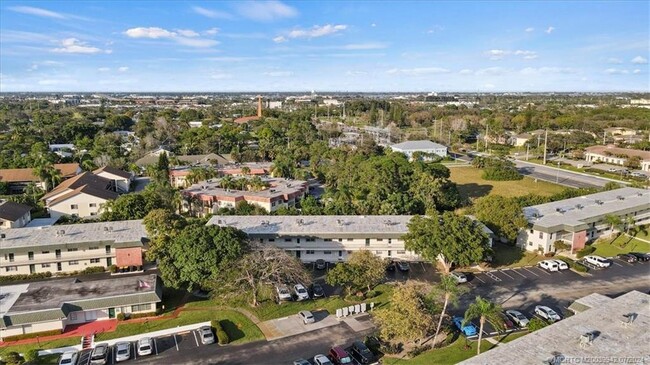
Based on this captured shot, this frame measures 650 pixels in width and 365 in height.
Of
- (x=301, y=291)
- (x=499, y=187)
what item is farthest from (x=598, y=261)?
(x=499, y=187)

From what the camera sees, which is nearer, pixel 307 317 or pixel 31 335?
pixel 31 335

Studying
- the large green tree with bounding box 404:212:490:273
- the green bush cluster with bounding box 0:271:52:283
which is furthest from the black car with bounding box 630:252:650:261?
the green bush cluster with bounding box 0:271:52:283

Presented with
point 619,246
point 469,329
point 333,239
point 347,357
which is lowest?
point 347,357

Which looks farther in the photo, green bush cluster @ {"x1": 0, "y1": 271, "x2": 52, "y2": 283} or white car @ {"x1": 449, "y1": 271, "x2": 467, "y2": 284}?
green bush cluster @ {"x1": 0, "y1": 271, "x2": 52, "y2": 283}

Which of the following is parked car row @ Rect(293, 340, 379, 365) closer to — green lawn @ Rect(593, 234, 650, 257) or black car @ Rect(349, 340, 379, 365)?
black car @ Rect(349, 340, 379, 365)

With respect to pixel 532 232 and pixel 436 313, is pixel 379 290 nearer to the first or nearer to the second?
pixel 436 313

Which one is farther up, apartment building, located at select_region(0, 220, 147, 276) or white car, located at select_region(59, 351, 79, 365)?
apartment building, located at select_region(0, 220, 147, 276)

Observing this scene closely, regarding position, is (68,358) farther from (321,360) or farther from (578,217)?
(578,217)

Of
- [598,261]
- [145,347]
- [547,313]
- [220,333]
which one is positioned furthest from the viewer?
[598,261]
